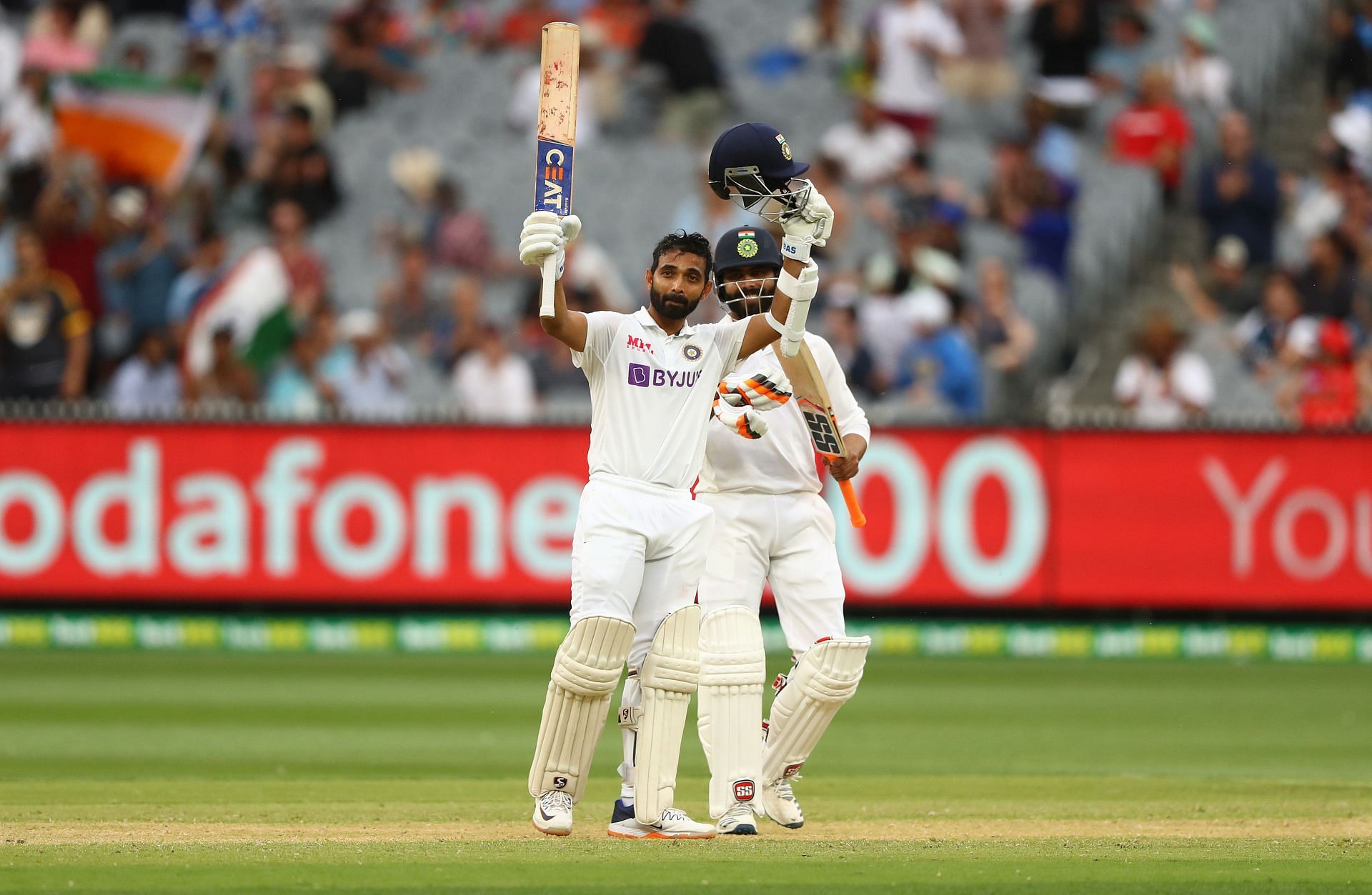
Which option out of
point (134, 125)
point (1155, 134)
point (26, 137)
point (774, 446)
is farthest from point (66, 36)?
point (774, 446)

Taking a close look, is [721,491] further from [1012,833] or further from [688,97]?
[688,97]

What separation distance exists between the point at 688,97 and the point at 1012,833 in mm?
11493

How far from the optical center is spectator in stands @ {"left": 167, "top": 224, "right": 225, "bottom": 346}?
15617 mm

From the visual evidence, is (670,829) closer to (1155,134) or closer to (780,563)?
(780,563)

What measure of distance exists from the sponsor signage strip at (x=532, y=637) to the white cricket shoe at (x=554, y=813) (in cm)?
692

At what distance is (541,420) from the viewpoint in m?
13.8

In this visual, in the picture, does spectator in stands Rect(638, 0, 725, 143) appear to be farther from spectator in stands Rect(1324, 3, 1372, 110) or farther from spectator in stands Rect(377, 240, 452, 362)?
spectator in stands Rect(1324, 3, 1372, 110)

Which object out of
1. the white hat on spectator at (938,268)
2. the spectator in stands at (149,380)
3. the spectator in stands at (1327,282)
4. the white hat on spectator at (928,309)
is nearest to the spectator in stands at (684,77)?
the white hat on spectator at (938,268)

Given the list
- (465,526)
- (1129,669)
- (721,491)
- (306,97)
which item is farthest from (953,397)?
(721,491)

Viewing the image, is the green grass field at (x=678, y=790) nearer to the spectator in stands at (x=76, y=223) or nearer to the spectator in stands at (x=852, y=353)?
the spectator in stands at (x=852, y=353)

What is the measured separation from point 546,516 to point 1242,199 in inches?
244

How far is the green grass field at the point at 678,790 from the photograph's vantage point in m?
6.05

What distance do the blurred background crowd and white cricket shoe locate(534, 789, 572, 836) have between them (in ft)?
23.7

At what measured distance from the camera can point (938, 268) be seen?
50.7 feet
